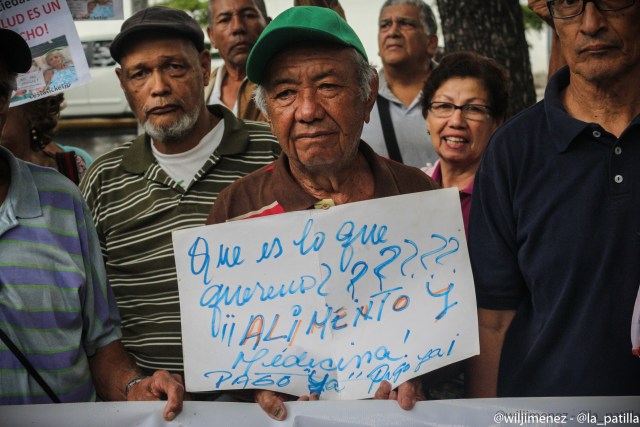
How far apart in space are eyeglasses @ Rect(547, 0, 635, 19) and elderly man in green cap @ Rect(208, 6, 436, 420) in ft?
1.84

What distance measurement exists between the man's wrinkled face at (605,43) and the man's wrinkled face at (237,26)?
262 cm

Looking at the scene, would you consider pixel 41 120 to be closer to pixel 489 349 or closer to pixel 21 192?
pixel 21 192

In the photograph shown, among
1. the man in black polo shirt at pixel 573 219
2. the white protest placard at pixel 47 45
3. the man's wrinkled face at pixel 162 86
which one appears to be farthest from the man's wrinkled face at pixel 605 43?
the white protest placard at pixel 47 45

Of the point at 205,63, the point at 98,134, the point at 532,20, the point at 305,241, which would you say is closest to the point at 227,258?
the point at 305,241

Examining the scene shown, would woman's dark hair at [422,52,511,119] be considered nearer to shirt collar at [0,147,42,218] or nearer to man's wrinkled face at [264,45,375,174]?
man's wrinkled face at [264,45,375,174]

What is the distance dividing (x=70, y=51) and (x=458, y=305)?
60.6 inches

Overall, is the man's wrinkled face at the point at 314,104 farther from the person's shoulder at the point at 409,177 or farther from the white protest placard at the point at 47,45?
the white protest placard at the point at 47,45

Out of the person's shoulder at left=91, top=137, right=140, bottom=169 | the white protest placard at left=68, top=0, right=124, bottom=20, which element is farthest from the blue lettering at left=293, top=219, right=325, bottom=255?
the white protest placard at left=68, top=0, right=124, bottom=20

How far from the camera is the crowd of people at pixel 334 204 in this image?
2178mm

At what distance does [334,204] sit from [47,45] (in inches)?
43.9

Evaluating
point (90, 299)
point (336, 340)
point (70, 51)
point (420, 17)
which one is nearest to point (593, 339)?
point (336, 340)

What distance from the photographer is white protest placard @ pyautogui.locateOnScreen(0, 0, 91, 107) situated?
2758 millimetres

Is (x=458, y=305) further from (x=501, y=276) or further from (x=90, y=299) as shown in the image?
(x=90, y=299)

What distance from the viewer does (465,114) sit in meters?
3.40
